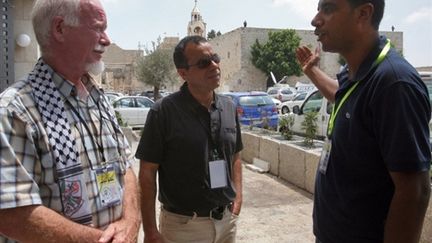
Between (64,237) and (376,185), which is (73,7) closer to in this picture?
(64,237)

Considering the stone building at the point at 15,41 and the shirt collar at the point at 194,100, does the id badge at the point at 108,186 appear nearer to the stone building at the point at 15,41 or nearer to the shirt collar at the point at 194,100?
the shirt collar at the point at 194,100

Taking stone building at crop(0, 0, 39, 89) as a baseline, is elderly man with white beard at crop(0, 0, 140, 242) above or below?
below

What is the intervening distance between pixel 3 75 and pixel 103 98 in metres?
4.07

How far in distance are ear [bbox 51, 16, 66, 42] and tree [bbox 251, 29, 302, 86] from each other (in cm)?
4583

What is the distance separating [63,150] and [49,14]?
23.0 inches

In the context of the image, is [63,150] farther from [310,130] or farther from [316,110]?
[316,110]

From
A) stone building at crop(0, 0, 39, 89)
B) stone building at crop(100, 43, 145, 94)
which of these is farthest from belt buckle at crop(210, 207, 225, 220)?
stone building at crop(100, 43, 145, 94)

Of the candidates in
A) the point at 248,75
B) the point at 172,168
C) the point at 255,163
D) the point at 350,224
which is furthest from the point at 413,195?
→ the point at 248,75

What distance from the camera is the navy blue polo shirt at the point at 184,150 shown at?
2510 millimetres

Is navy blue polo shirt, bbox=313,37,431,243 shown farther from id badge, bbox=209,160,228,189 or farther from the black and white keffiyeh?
the black and white keffiyeh

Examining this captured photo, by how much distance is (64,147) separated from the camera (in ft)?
5.10

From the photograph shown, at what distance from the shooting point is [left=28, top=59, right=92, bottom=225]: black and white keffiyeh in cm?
153

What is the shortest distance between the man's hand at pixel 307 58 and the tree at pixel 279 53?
145 feet

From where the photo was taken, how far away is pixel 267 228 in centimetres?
486
